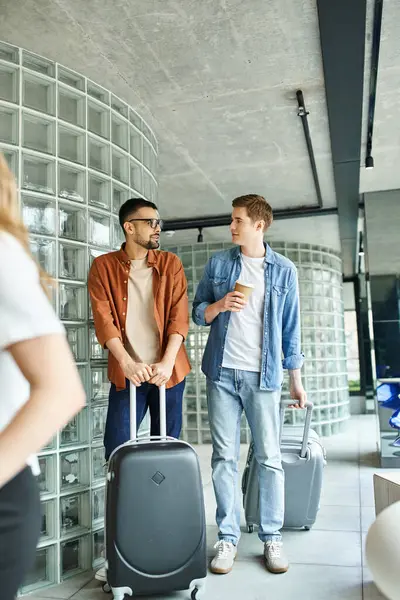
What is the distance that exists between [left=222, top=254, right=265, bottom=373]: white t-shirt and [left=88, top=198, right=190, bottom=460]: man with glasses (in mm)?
181

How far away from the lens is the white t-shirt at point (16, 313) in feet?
1.74

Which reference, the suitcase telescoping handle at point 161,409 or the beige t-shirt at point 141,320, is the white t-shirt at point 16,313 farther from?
the beige t-shirt at point 141,320

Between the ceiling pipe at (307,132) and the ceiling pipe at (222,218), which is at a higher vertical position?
the ceiling pipe at (307,132)

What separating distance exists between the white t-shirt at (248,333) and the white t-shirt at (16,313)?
61.9 inches

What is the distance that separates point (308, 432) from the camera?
2529 mm

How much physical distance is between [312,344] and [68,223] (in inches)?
174

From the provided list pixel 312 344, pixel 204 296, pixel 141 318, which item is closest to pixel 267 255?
pixel 204 296

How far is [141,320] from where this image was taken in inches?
84.2

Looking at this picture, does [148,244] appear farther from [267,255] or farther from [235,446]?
[235,446]

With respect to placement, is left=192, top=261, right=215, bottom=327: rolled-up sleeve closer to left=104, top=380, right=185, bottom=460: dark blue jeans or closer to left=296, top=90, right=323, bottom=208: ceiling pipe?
left=104, top=380, right=185, bottom=460: dark blue jeans

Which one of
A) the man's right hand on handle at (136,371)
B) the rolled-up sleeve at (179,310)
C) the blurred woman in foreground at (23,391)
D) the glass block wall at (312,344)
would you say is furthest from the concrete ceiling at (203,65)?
the blurred woman in foreground at (23,391)

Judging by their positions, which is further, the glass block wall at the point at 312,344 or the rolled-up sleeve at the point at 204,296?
the glass block wall at the point at 312,344

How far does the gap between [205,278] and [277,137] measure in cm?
185

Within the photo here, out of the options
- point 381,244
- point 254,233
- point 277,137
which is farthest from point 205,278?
point 381,244
